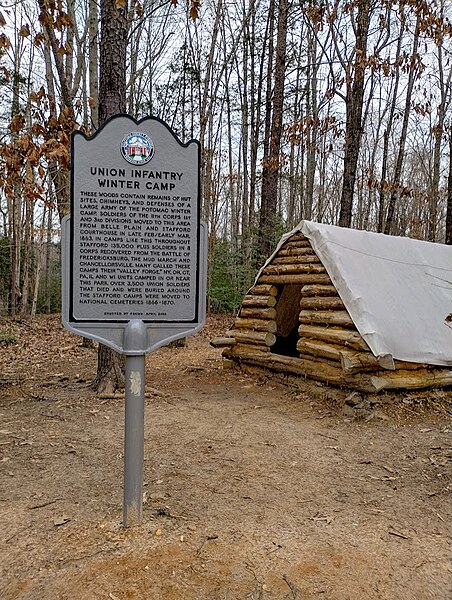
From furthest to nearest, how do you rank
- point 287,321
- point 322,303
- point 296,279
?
point 287,321 < point 296,279 < point 322,303

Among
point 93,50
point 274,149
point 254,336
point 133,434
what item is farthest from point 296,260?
point 93,50

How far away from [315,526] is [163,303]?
6.29 feet

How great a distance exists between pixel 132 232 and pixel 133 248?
0.35 feet

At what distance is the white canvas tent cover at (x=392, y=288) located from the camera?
22.2ft

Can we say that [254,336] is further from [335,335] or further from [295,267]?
[335,335]

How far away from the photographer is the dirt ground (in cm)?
280

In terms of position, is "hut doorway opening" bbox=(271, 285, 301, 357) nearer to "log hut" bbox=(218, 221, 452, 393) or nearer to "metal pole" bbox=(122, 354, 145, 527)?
"log hut" bbox=(218, 221, 452, 393)

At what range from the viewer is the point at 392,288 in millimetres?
7422

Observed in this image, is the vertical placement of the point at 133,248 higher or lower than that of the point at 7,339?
higher

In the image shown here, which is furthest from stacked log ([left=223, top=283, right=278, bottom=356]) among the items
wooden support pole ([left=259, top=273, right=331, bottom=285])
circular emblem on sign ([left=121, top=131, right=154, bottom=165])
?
circular emblem on sign ([left=121, top=131, right=154, bottom=165])

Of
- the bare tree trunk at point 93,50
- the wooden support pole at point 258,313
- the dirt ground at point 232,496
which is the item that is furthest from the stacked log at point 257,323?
the bare tree trunk at point 93,50

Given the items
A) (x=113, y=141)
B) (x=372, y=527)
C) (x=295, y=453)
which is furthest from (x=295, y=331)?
(x=113, y=141)

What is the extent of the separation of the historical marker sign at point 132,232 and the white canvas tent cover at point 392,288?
384 cm

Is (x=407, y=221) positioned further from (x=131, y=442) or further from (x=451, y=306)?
(x=131, y=442)
